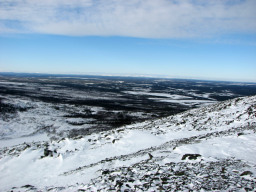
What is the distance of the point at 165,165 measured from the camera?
27.7 ft

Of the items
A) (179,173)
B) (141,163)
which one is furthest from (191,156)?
(141,163)

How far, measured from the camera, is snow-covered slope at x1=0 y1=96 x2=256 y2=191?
6621 mm

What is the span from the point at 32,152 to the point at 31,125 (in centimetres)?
1554

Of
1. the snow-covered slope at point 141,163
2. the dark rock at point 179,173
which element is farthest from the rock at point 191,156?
the dark rock at point 179,173

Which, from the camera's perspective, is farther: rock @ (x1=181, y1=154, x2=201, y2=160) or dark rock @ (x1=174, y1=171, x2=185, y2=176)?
rock @ (x1=181, y1=154, x2=201, y2=160)

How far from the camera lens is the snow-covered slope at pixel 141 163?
261 inches

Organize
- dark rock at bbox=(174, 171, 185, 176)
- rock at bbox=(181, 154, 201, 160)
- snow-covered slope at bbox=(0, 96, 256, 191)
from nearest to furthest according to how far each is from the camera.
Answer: snow-covered slope at bbox=(0, 96, 256, 191) < dark rock at bbox=(174, 171, 185, 176) < rock at bbox=(181, 154, 201, 160)

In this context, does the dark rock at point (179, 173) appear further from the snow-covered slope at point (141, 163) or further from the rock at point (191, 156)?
the rock at point (191, 156)

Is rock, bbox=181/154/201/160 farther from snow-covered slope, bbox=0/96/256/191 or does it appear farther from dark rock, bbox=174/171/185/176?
dark rock, bbox=174/171/185/176

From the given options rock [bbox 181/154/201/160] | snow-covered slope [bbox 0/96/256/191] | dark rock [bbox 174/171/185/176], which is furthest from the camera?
rock [bbox 181/154/201/160]

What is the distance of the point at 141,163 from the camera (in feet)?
30.6

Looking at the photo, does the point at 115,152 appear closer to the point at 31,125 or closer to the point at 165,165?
the point at 165,165

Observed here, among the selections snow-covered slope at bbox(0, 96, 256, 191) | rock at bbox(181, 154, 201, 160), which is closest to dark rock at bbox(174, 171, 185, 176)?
snow-covered slope at bbox(0, 96, 256, 191)

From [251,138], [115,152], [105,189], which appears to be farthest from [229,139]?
[105,189]
